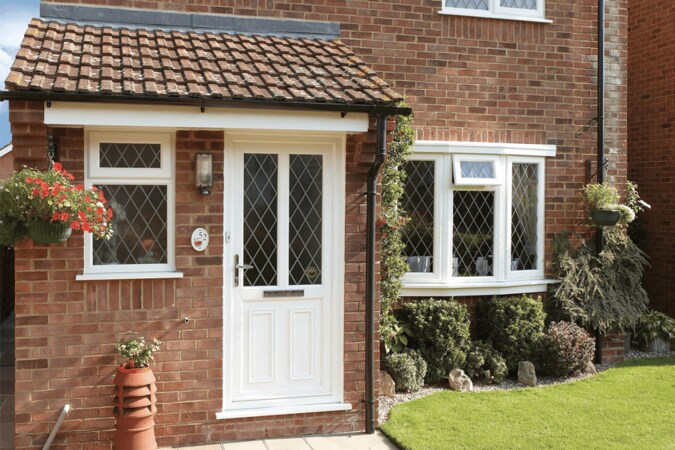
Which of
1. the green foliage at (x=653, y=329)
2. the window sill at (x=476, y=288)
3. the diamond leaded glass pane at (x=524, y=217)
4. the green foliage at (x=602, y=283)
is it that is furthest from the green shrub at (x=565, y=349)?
the green foliage at (x=653, y=329)

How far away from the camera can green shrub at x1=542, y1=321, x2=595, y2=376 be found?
816 cm

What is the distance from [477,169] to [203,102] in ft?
13.1

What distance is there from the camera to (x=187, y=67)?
623cm

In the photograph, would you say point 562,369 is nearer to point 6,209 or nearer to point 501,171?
point 501,171

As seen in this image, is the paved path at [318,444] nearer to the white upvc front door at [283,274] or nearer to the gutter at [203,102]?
the white upvc front door at [283,274]

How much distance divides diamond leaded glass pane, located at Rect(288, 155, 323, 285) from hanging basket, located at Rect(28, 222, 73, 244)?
82.8 inches

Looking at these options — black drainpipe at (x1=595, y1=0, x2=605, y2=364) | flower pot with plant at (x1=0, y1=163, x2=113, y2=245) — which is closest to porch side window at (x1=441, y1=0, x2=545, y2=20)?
black drainpipe at (x1=595, y1=0, x2=605, y2=364)

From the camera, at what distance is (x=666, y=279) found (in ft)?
35.3

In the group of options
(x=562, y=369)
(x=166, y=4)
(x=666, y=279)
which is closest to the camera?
(x=166, y=4)

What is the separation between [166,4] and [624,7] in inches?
240

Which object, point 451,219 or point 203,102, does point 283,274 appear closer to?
point 203,102

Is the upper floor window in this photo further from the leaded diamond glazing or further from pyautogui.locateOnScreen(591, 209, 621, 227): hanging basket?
pyautogui.locateOnScreen(591, 209, 621, 227): hanging basket

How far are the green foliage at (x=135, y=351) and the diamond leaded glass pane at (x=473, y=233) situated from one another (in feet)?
13.4

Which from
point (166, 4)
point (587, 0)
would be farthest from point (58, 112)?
point (587, 0)
